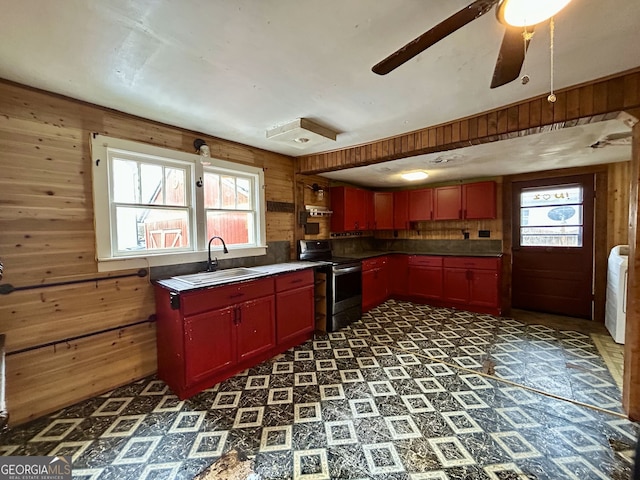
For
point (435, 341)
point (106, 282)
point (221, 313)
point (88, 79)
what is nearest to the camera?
point (88, 79)

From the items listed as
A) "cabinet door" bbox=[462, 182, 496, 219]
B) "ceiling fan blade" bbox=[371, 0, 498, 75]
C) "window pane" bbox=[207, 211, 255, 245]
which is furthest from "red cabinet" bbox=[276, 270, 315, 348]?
"cabinet door" bbox=[462, 182, 496, 219]

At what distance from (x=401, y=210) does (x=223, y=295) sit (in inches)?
159

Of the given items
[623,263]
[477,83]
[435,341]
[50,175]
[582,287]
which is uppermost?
[477,83]

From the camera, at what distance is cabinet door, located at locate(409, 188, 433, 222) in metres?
Result: 5.03

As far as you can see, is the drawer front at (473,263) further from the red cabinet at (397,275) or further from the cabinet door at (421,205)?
the cabinet door at (421,205)

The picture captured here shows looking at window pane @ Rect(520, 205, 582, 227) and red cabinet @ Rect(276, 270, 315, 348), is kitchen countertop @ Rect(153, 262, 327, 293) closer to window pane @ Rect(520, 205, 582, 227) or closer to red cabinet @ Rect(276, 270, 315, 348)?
red cabinet @ Rect(276, 270, 315, 348)

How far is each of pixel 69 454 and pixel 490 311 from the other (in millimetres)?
5017

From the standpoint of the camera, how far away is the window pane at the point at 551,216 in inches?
160

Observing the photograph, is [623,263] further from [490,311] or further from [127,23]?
[127,23]

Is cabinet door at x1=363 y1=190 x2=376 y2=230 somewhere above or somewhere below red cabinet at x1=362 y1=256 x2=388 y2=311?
above

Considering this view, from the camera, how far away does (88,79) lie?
1827 mm

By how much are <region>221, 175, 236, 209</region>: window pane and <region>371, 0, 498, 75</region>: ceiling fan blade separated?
2468 mm

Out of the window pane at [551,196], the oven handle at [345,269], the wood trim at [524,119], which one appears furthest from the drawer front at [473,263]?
the wood trim at [524,119]

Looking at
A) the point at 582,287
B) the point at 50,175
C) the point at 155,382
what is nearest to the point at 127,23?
the point at 50,175
